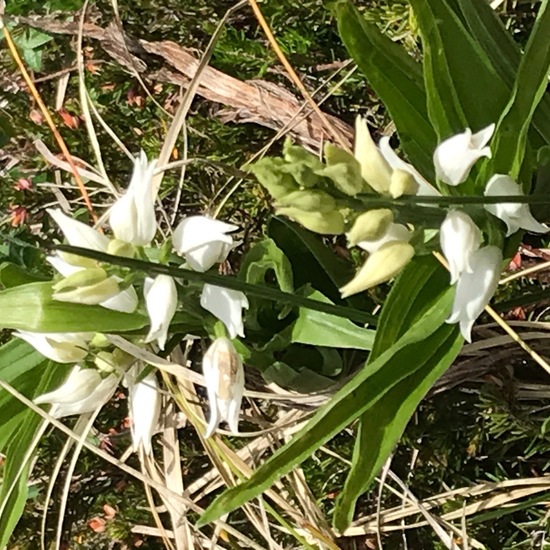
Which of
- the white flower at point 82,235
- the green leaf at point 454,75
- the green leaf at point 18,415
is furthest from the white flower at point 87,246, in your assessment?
the green leaf at point 454,75

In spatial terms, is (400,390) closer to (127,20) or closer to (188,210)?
(188,210)

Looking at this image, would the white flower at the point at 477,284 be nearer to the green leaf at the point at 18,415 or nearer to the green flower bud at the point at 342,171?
the green flower bud at the point at 342,171

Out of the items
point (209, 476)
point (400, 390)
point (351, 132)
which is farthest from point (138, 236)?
point (209, 476)

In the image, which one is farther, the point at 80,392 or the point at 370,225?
the point at 80,392

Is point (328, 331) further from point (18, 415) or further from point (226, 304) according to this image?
point (18, 415)

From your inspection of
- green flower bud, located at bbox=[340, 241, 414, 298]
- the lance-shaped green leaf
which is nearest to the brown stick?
the lance-shaped green leaf

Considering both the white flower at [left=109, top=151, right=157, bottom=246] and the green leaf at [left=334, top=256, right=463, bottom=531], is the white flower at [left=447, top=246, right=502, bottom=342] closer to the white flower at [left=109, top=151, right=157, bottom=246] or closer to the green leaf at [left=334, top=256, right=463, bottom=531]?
the green leaf at [left=334, top=256, right=463, bottom=531]

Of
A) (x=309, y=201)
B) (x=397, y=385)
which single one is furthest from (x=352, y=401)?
(x=309, y=201)
